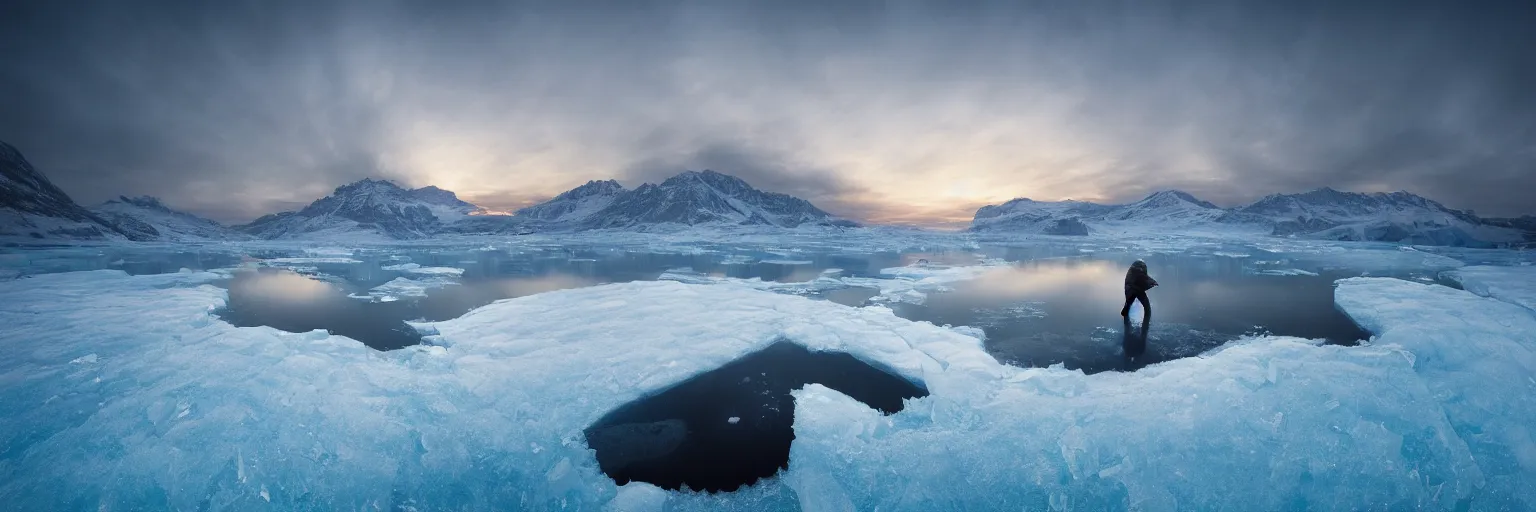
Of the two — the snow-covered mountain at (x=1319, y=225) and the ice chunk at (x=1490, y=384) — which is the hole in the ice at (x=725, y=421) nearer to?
the ice chunk at (x=1490, y=384)

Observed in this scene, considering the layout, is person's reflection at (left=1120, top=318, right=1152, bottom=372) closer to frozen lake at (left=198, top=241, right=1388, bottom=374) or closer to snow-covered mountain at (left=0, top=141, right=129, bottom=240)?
frozen lake at (left=198, top=241, right=1388, bottom=374)

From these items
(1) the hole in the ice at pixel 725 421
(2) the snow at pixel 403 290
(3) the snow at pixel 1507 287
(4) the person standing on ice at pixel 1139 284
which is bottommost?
(1) the hole in the ice at pixel 725 421

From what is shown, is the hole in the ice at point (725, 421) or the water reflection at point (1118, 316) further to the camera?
the water reflection at point (1118, 316)

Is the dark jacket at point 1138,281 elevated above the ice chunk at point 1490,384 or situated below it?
above

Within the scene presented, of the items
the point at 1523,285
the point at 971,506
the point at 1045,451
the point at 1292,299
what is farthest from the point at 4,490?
the point at 1523,285

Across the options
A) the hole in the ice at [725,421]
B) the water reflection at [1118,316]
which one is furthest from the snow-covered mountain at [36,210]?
the water reflection at [1118,316]

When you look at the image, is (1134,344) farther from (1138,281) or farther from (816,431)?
(816,431)

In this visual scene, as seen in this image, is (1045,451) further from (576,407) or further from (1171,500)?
Answer: (576,407)
